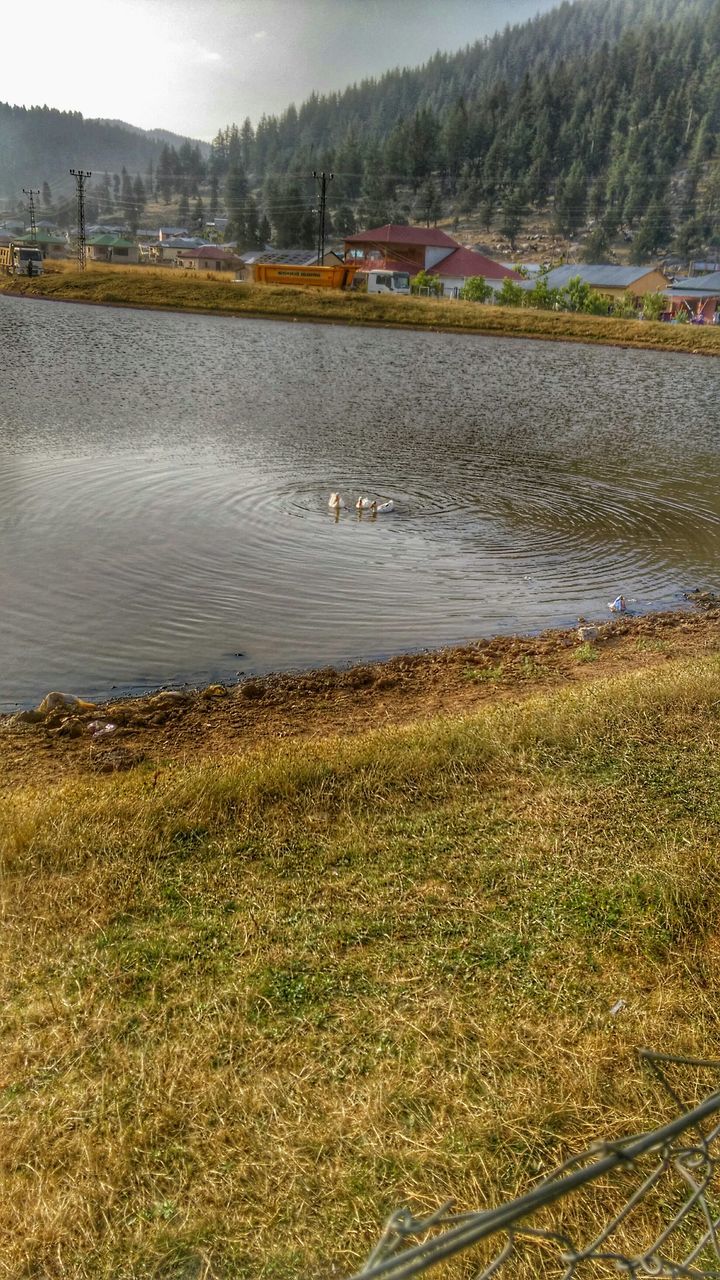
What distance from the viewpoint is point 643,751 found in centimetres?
821

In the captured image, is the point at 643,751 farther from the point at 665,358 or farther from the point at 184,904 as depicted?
the point at 665,358

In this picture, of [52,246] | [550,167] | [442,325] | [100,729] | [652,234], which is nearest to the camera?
[100,729]

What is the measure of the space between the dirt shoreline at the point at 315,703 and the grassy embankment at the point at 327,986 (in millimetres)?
767

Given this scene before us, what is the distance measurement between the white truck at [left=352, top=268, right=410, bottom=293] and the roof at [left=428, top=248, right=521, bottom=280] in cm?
531

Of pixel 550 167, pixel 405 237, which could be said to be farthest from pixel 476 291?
pixel 550 167

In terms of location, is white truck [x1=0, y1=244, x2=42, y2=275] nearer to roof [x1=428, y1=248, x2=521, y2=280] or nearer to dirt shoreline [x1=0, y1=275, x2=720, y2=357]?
dirt shoreline [x1=0, y1=275, x2=720, y2=357]

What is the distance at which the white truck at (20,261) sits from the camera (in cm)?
8950

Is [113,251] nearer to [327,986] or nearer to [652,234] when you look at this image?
[652,234]

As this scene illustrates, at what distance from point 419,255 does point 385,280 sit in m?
12.4

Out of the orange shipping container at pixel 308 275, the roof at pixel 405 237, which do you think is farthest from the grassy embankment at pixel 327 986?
the roof at pixel 405 237

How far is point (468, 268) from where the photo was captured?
117 m

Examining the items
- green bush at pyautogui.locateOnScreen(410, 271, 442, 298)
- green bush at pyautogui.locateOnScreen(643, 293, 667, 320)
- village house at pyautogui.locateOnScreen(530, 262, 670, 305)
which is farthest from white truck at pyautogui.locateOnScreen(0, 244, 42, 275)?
green bush at pyautogui.locateOnScreen(643, 293, 667, 320)

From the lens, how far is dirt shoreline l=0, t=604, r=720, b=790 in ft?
29.0

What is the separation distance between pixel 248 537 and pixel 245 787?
9.48m
